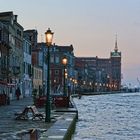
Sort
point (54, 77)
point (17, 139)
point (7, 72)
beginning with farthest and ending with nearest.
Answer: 1. point (54, 77)
2. point (7, 72)
3. point (17, 139)

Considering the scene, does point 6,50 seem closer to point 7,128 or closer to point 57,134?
point 7,128

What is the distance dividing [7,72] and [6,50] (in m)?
3.29

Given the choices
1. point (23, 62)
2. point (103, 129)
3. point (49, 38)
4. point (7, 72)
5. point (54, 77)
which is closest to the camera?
point (49, 38)

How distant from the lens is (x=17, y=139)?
74.5ft

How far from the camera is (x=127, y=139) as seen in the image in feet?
93.8

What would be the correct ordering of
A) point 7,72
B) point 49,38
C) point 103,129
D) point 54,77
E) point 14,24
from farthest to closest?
point 54,77, point 14,24, point 7,72, point 103,129, point 49,38

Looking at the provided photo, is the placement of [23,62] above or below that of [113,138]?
above

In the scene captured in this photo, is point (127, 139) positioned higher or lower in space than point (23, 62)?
→ lower

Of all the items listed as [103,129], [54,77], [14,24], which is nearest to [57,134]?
[103,129]

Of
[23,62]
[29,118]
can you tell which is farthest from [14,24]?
[29,118]

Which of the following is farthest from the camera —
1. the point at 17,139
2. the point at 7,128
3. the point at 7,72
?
the point at 7,72

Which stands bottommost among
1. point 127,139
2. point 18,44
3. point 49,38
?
point 127,139

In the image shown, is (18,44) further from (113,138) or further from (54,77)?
(54,77)

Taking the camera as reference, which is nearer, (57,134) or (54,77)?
(57,134)
